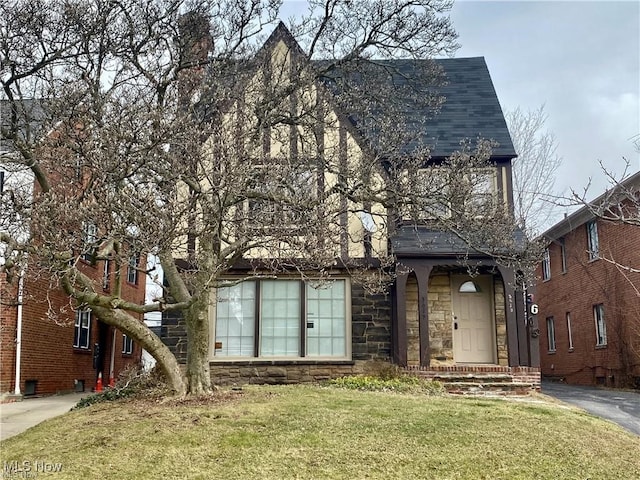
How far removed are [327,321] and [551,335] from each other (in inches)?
458

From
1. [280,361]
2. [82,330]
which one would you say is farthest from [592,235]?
[82,330]

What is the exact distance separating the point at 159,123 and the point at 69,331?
468 inches

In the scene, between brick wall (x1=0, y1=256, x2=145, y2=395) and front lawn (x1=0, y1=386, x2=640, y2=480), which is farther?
brick wall (x1=0, y1=256, x2=145, y2=395)

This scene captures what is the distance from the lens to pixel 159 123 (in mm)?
7426

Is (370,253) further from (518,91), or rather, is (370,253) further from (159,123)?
(518,91)

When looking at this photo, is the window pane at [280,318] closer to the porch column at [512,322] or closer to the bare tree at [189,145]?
the bare tree at [189,145]

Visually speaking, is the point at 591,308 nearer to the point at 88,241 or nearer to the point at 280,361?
the point at 280,361

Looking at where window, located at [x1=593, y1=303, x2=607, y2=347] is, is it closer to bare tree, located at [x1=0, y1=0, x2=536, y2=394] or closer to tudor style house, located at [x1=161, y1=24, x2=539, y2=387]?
tudor style house, located at [x1=161, y1=24, x2=539, y2=387]

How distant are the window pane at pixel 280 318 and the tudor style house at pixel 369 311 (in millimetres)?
21

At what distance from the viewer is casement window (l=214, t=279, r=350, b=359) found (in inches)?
499

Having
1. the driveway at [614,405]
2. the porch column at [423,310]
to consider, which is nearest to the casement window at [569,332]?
the driveway at [614,405]

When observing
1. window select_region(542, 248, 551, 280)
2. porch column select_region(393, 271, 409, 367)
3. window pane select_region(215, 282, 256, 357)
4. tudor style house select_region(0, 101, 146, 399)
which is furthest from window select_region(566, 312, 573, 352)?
tudor style house select_region(0, 101, 146, 399)

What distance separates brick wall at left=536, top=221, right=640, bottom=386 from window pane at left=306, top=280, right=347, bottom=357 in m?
6.41

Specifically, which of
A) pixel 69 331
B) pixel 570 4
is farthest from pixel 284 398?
pixel 69 331
